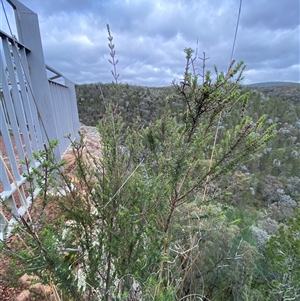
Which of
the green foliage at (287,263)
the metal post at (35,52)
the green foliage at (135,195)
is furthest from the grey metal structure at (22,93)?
the green foliage at (287,263)

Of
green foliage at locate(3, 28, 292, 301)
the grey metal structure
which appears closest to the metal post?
the grey metal structure

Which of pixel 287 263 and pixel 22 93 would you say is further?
pixel 22 93

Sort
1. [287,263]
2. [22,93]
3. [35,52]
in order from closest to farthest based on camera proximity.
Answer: [287,263]
[22,93]
[35,52]

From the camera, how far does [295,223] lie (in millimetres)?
1434

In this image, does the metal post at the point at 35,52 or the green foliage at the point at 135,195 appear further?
the metal post at the point at 35,52

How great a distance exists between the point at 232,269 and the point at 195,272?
0.26 metres

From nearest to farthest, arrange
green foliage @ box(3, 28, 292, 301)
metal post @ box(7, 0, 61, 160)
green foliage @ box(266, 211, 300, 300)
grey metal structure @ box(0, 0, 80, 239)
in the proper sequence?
1. green foliage @ box(3, 28, 292, 301)
2. green foliage @ box(266, 211, 300, 300)
3. grey metal structure @ box(0, 0, 80, 239)
4. metal post @ box(7, 0, 61, 160)

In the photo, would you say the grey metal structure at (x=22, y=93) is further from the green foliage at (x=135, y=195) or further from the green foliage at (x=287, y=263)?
the green foliage at (x=287, y=263)

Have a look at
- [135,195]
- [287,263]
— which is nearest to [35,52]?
[135,195]

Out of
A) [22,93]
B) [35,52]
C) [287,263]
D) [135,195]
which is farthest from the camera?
[35,52]

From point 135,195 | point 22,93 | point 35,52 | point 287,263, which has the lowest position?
point 287,263

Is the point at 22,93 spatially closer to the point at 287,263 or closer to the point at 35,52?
the point at 35,52

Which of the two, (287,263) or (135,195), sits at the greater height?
(135,195)

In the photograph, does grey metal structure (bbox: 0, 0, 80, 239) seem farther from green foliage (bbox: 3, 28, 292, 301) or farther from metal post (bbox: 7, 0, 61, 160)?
green foliage (bbox: 3, 28, 292, 301)
